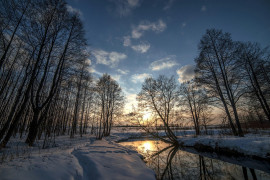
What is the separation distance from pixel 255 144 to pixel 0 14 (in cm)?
1446

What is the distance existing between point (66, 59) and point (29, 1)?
3.60 m

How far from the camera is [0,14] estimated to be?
530 centimetres

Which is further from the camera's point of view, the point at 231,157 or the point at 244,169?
the point at 231,157

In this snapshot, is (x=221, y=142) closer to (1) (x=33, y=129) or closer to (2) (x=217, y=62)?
(2) (x=217, y=62)

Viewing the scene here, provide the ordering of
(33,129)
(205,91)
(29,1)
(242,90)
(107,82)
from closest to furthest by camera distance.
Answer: (29,1) → (33,129) → (242,90) → (205,91) → (107,82)

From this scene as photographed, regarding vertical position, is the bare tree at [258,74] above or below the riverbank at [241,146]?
above

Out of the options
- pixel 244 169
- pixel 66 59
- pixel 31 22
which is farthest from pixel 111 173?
pixel 31 22

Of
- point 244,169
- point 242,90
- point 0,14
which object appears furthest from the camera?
point 242,90

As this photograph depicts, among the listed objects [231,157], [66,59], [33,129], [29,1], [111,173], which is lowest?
[231,157]

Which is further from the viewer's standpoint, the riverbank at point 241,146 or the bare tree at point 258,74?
the bare tree at point 258,74

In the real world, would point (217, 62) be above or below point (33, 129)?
above

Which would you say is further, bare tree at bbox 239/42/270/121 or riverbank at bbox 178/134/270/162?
bare tree at bbox 239/42/270/121

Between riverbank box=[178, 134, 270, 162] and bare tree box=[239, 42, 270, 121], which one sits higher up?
bare tree box=[239, 42, 270, 121]

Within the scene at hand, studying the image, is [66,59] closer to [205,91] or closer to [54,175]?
[54,175]
